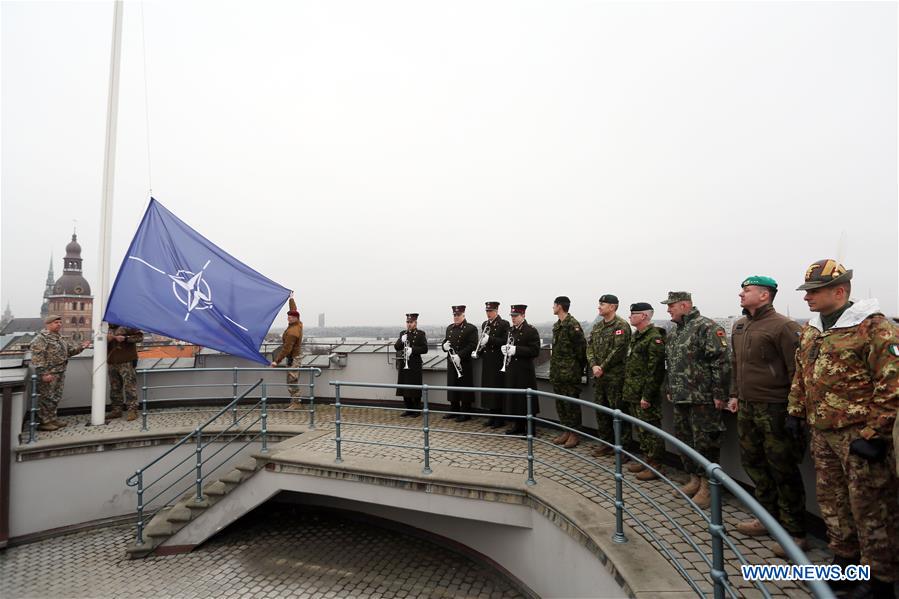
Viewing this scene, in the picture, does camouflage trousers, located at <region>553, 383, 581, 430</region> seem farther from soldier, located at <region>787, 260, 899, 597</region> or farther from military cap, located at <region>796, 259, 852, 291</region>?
military cap, located at <region>796, 259, 852, 291</region>

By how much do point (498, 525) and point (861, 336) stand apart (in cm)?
373

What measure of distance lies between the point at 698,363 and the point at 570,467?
1876mm

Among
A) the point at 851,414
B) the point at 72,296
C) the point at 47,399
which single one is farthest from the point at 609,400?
the point at 72,296

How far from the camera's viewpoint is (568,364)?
19.4 ft

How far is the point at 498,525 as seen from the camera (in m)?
4.95

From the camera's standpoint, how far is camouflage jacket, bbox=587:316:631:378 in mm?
5164

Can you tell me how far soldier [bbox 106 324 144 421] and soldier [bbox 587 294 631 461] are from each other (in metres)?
7.77

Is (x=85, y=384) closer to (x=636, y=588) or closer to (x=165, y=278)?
(x=165, y=278)

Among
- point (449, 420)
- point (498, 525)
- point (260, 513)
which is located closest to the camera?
point (498, 525)

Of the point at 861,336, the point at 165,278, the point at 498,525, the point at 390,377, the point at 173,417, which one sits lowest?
the point at 498,525

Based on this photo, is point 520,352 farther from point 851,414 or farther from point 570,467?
point 851,414

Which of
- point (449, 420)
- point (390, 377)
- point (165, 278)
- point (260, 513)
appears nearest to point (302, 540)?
point (260, 513)

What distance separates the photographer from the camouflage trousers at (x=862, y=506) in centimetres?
259

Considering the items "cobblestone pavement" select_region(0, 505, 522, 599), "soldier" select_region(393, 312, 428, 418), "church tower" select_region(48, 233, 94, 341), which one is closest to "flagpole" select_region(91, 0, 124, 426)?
"cobblestone pavement" select_region(0, 505, 522, 599)
